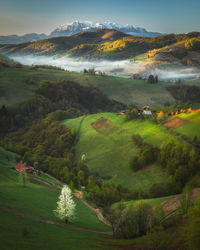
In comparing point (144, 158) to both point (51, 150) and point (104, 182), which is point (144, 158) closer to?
point (104, 182)

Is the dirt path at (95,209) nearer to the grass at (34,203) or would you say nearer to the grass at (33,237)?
the grass at (34,203)

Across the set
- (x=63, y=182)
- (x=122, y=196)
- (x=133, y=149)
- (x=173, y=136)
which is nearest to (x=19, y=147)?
(x=63, y=182)

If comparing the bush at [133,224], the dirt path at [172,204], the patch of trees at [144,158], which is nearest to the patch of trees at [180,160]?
the patch of trees at [144,158]

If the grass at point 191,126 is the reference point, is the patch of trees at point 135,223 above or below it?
below

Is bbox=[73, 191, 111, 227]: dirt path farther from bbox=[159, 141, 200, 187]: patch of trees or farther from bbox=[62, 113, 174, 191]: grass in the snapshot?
bbox=[159, 141, 200, 187]: patch of trees

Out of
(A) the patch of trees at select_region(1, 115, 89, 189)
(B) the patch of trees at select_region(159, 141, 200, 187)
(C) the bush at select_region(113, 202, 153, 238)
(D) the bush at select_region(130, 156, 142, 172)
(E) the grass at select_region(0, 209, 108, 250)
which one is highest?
(E) the grass at select_region(0, 209, 108, 250)

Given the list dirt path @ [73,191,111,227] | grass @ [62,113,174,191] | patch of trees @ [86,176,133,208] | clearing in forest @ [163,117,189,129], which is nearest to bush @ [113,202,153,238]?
dirt path @ [73,191,111,227]

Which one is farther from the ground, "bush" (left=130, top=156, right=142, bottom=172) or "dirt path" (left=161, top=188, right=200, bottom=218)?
"dirt path" (left=161, top=188, right=200, bottom=218)
